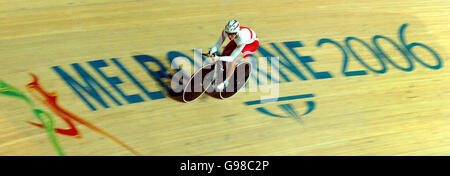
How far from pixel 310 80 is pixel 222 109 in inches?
50.9

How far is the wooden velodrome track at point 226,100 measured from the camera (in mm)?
4441

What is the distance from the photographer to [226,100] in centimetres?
493

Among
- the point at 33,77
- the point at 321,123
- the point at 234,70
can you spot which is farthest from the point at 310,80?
the point at 33,77

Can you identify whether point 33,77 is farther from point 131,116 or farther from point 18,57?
point 131,116

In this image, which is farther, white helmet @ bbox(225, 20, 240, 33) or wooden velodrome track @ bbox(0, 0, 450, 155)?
wooden velodrome track @ bbox(0, 0, 450, 155)

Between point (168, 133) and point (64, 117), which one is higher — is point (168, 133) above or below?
below

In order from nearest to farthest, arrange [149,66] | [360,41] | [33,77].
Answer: [33,77]
[149,66]
[360,41]

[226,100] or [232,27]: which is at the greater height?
[232,27]

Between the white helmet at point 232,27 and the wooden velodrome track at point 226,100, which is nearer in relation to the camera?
the white helmet at point 232,27

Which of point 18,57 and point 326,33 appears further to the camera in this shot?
point 326,33

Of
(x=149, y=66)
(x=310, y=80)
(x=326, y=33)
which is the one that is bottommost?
(x=310, y=80)

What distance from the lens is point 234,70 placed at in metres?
4.94

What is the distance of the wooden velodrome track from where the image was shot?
444cm

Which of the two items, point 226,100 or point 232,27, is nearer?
point 232,27
